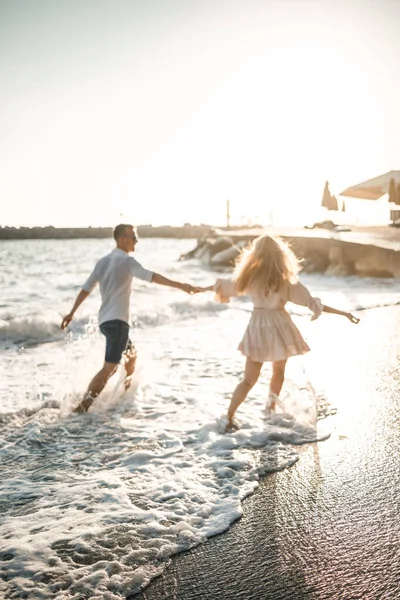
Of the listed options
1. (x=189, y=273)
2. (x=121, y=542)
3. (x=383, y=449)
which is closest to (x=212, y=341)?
(x=383, y=449)

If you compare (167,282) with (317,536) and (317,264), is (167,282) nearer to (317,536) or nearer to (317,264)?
(317,536)

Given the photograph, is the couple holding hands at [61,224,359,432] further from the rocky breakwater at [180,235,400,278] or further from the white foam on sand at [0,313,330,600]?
the rocky breakwater at [180,235,400,278]

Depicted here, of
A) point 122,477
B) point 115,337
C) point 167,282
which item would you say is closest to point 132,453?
point 122,477

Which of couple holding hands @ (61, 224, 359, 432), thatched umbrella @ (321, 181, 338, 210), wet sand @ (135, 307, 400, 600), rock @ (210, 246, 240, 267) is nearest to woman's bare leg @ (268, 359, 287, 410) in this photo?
couple holding hands @ (61, 224, 359, 432)

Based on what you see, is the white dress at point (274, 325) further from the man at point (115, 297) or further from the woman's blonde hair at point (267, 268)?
the man at point (115, 297)

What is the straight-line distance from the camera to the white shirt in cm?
526

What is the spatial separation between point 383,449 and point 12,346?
7504 mm

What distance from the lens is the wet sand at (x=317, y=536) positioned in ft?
7.69

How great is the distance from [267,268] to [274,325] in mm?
508

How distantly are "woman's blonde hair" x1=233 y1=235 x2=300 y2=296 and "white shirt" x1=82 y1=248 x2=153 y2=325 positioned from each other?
1.25 m

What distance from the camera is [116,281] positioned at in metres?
5.29

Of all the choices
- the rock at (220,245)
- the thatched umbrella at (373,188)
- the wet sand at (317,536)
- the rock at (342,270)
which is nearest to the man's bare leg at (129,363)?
the wet sand at (317,536)

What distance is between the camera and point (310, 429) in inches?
174

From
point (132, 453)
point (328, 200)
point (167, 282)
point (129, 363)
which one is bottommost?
point (132, 453)
